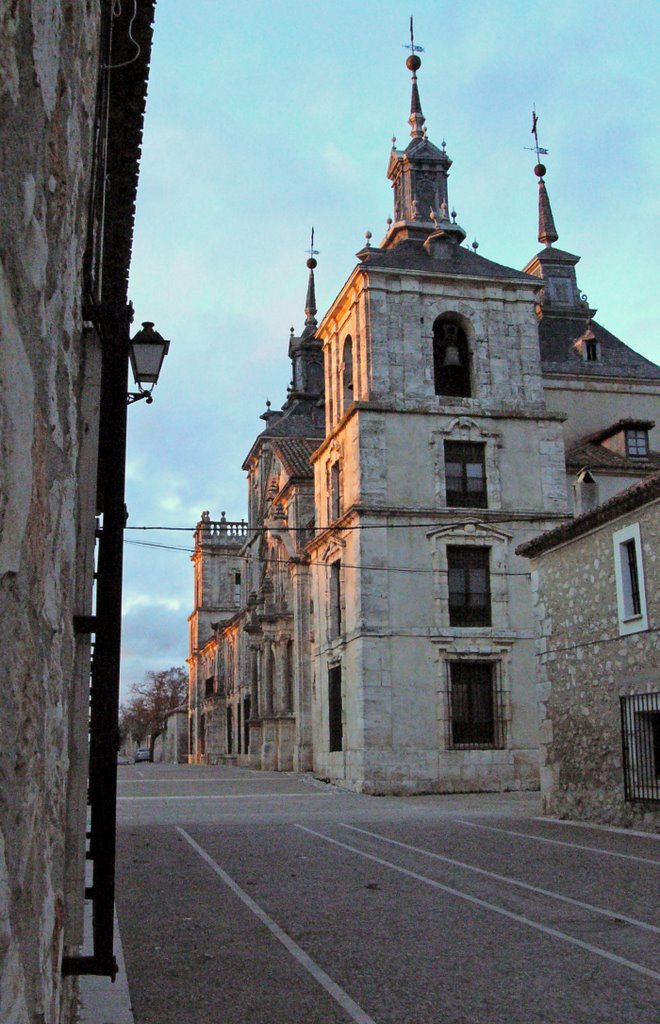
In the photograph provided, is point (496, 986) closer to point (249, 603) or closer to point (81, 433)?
point (81, 433)

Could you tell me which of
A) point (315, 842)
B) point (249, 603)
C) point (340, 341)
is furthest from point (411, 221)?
point (315, 842)

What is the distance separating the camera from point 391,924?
830 centimetres

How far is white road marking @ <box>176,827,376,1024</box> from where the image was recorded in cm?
581

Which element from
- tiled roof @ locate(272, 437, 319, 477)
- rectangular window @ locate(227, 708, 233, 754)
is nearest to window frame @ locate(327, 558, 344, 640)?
tiled roof @ locate(272, 437, 319, 477)

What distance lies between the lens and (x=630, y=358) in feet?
119

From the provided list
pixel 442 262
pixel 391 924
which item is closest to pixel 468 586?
pixel 442 262

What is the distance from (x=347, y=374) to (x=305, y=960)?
2670 centimetres

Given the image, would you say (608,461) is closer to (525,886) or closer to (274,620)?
(274,620)

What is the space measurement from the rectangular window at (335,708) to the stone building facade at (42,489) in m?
26.5

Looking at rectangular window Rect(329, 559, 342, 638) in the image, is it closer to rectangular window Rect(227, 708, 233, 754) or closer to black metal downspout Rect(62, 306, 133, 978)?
black metal downspout Rect(62, 306, 133, 978)

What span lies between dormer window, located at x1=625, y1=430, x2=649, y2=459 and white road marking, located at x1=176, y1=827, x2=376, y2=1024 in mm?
24043

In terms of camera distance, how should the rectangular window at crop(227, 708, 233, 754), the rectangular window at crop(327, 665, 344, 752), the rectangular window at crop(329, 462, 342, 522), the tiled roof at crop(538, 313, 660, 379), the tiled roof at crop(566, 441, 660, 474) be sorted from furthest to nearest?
the rectangular window at crop(227, 708, 233, 754) < the tiled roof at crop(538, 313, 660, 379) < the tiled roof at crop(566, 441, 660, 474) < the rectangular window at crop(329, 462, 342, 522) < the rectangular window at crop(327, 665, 344, 752)

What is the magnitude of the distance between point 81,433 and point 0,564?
2411 millimetres

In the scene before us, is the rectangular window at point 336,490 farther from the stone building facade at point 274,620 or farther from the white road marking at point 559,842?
the white road marking at point 559,842
